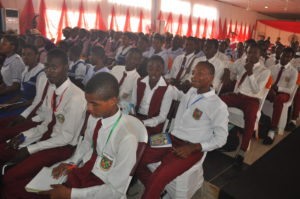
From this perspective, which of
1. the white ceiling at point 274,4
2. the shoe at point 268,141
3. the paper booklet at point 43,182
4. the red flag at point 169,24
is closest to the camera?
the paper booklet at point 43,182

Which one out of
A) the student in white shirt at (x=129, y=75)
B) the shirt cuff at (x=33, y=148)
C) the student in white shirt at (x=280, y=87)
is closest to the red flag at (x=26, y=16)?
the student in white shirt at (x=129, y=75)

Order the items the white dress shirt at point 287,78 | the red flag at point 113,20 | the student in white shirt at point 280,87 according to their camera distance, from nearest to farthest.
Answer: the student in white shirt at point 280,87, the white dress shirt at point 287,78, the red flag at point 113,20

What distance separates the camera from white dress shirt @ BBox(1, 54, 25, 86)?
114 inches

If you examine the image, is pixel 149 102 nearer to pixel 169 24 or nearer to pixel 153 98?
pixel 153 98

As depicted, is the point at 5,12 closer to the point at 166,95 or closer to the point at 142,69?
the point at 142,69

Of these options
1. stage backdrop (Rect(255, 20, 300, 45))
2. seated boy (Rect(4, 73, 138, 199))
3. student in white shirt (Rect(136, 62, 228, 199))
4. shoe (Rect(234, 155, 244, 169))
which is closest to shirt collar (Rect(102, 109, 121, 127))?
seated boy (Rect(4, 73, 138, 199))

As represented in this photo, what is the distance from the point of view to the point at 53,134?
5.86 ft

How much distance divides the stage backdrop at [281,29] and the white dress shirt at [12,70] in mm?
14783

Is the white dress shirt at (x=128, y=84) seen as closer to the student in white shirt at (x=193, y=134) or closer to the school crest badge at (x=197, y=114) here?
the student in white shirt at (x=193, y=134)

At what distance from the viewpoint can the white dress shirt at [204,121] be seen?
1715 millimetres

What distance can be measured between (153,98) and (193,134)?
0.65 metres

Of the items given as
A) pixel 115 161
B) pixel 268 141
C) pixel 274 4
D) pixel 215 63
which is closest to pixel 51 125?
pixel 115 161

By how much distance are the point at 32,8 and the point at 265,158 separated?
8298mm

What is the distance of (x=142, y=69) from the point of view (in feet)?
13.4
